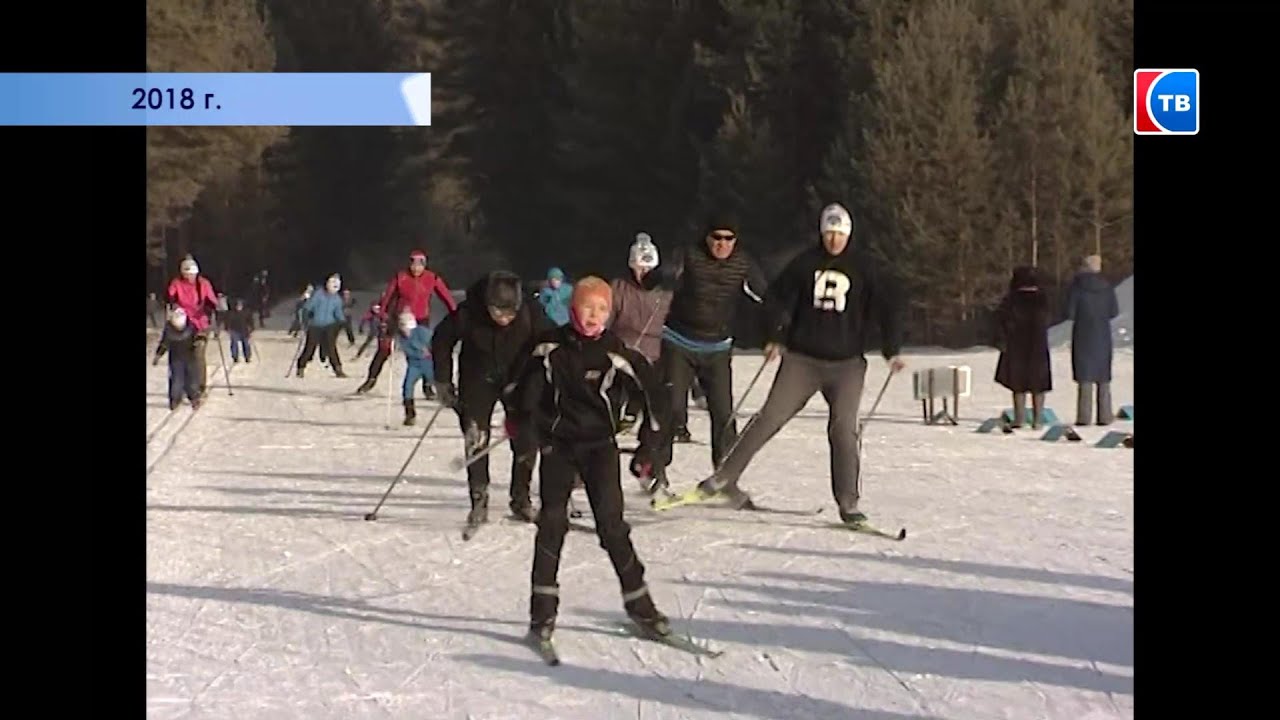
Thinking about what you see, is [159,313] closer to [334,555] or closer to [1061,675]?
[334,555]

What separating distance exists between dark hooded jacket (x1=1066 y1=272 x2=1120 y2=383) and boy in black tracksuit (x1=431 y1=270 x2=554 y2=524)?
6.95 metres

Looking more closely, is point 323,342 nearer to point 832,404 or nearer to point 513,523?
point 513,523

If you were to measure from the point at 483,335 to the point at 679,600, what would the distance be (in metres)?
2.09

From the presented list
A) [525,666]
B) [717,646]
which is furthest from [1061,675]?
[525,666]

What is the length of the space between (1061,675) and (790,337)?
306cm

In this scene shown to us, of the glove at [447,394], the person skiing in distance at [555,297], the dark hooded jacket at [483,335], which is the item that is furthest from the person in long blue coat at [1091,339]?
the glove at [447,394]

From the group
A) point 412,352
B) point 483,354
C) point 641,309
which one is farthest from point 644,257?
point 412,352

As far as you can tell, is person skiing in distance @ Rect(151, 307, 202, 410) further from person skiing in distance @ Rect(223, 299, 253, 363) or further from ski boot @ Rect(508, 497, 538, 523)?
person skiing in distance @ Rect(223, 299, 253, 363)

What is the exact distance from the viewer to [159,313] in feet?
136

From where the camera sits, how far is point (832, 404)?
827 cm

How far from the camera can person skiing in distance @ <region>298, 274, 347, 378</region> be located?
860 inches

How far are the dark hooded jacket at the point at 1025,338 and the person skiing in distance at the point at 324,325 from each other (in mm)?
10652

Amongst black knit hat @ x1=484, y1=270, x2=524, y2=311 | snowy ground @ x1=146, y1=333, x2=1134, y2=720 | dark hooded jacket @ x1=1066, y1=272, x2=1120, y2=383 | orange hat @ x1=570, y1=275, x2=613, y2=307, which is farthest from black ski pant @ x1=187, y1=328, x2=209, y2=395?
orange hat @ x1=570, y1=275, x2=613, y2=307
